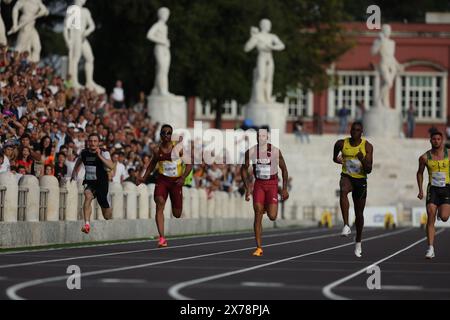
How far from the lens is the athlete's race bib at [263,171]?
25562 mm

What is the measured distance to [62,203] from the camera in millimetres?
30578

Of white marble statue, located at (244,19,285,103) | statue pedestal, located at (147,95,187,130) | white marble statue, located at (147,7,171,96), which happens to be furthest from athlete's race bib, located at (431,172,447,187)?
white marble statue, located at (244,19,285,103)

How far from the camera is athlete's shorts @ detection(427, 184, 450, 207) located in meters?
25.3

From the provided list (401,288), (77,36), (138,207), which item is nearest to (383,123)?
(77,36)

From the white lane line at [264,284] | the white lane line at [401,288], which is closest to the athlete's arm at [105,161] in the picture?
the white lane line at [264,284]

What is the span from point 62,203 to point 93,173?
3.47ft

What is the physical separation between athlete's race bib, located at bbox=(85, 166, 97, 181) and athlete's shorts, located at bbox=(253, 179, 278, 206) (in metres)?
4.98

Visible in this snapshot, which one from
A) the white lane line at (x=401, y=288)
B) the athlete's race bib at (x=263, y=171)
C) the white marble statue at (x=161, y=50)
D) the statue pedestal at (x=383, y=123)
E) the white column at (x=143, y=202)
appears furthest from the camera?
the statue pedestal at (x=383, y=123)

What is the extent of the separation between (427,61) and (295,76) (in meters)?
15.8

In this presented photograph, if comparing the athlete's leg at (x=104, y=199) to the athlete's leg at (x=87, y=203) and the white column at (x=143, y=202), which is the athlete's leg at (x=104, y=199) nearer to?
the athlete's leg at (x=87, y=203)

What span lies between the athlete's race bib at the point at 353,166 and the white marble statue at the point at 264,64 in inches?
1800

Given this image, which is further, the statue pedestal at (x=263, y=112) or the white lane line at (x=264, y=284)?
the statue pedestal at (x=263, y=112)

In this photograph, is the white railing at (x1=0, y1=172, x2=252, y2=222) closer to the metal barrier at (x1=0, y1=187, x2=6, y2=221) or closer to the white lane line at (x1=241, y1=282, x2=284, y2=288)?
the metal barrier at (x1=0, y1=187, x2=6, y2=221)

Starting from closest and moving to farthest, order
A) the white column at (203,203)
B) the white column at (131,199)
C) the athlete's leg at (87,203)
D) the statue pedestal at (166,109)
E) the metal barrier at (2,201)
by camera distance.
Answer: the metal barrier at (2,201) → the athlete's leg at (87,203) → the white column at (131,199) → the white column at (203,203) → the statue pedestal at (166,109)
